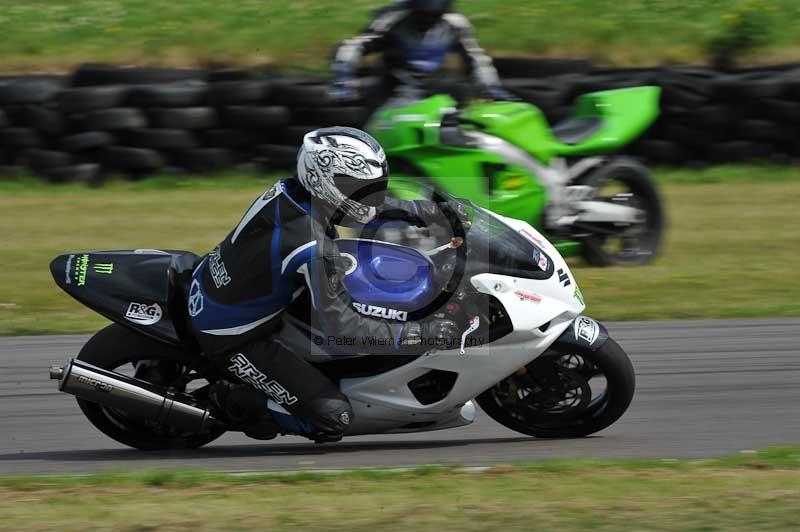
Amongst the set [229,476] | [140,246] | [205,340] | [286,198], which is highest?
[286,198]

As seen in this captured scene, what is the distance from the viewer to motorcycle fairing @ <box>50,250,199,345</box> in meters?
5.04

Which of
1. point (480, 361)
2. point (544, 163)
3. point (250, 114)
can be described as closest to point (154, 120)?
point (250, 114)

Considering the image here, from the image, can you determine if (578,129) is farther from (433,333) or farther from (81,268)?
(81,268)

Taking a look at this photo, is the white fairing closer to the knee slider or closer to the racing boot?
the knee slider

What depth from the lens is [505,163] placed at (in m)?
8.59

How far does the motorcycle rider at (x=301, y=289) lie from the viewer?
4840 mm

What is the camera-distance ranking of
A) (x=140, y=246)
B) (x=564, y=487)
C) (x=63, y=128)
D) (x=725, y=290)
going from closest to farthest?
(x=564, y=487) < (x=725, y=290) < (x=140, y=246) < (x=63, y=128)

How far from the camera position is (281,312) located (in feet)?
16.2

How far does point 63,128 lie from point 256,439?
7286 mm

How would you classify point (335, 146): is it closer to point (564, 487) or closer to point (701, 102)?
point (564, 487)

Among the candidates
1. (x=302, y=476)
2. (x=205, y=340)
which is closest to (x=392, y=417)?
(x=302, y=476)

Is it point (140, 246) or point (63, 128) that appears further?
point (63, 128)

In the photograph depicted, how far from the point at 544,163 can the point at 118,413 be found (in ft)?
14.0

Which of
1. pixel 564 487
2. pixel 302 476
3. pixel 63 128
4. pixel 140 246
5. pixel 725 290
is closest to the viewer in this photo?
pixel 564 487
